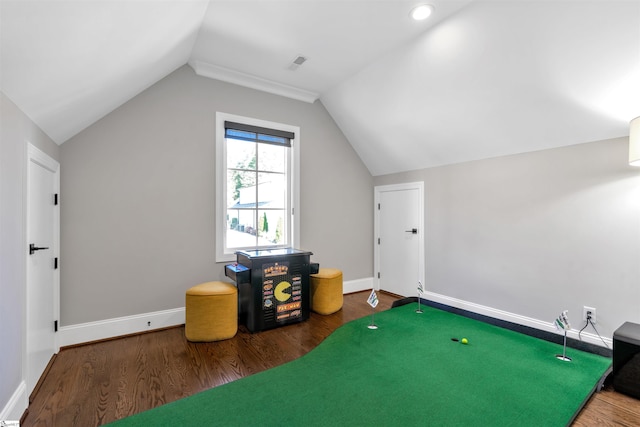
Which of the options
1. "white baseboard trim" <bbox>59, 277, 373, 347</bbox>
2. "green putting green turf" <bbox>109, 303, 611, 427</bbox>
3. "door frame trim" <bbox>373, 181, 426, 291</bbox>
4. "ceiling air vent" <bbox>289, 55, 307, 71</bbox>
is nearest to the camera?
"green putting green turf" <bbox>109, 303, 611, 427</bbox>

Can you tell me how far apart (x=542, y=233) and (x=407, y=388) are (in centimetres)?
223

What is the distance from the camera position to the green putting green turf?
180 centimetres

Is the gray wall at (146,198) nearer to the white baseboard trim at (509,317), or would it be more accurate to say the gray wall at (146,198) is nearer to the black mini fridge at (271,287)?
the black mini fridge at (271,287)

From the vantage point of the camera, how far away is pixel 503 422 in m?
1.76

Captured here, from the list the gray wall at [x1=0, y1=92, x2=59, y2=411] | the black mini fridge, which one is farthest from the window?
the gray wall at [x1=0, y1=92, x2=59, y2=411]

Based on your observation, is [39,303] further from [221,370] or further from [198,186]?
[198,186]

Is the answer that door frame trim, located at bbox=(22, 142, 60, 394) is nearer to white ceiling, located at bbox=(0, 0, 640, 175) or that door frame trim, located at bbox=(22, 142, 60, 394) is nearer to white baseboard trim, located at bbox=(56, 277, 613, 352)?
white baseboard trim, located at bbox=(56, 277, 613, 352)

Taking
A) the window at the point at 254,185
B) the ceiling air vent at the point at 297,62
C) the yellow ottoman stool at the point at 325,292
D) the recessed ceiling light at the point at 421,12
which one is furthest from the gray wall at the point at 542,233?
the ceiling air vent at the point at 297,62

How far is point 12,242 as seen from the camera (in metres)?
1.72

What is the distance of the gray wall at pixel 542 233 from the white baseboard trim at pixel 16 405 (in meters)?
4.15

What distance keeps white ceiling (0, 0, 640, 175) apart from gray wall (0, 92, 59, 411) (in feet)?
0.55

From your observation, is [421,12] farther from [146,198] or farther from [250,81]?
[146,198]

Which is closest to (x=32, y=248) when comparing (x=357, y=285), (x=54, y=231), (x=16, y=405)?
(x=54, y=231)

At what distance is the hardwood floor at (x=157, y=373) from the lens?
6.22 feet
